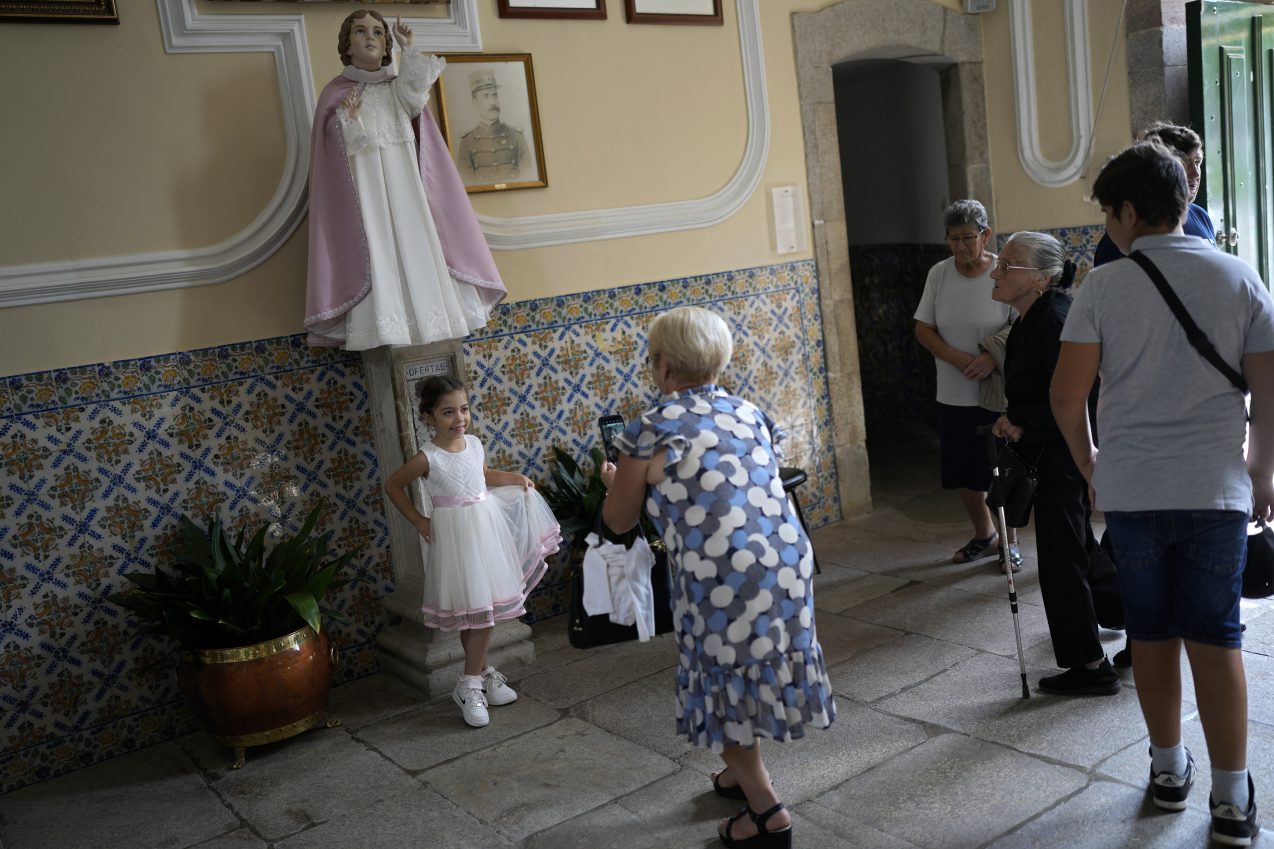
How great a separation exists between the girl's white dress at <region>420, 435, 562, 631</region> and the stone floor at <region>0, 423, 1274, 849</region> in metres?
0.41

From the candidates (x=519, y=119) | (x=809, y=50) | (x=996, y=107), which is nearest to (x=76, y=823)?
(x=519, y=119)

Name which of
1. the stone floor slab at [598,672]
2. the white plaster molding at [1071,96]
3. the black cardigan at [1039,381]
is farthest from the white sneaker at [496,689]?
the white plaster molding at [1071,96]

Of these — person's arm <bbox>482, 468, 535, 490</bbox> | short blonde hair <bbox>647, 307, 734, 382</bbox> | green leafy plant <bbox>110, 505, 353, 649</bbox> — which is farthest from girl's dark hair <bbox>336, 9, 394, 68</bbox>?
short blonde hair <bbox>647, 307, 734, 382</bbox>

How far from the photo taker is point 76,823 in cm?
362

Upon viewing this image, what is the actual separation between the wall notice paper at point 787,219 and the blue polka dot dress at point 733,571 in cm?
336

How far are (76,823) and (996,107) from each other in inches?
233

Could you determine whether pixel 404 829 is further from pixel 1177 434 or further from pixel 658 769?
pixel 1177 434

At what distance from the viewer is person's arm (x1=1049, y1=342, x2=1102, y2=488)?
2.70 m

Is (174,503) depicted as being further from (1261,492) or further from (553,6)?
(1261,492)

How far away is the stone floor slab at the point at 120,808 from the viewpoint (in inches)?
137

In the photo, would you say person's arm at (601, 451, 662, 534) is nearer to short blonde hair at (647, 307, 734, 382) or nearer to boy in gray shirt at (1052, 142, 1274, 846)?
short blonde hair at (647, 307, 734, 382)

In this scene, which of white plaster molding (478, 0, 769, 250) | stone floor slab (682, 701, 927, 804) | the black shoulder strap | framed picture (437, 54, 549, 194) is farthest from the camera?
white plaster molding (478, 0, 769, 250)

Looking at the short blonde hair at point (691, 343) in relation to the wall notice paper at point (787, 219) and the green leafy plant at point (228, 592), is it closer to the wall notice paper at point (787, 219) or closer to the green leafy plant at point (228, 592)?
the green leafy plant at point (228, 592)

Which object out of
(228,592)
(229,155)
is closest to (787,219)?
(229,155)
